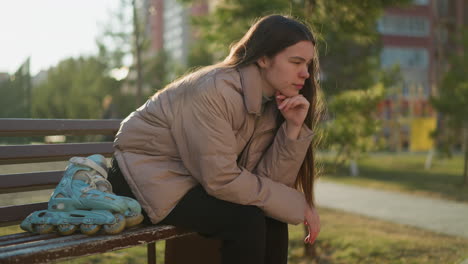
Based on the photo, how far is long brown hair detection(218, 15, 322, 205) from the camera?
269 cm

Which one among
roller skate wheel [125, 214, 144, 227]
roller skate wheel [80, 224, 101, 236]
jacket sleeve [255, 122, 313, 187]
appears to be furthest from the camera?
jacket sleeve [255, 122, 313, 187]

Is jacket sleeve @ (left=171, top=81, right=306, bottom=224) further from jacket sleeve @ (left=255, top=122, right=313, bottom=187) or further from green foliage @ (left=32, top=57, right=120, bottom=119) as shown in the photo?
green foliage @ (left=32, top=57, right=120, bottom=119)

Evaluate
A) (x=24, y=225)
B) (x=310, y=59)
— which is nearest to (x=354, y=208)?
(x=310, y=59)

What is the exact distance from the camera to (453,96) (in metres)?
10.2

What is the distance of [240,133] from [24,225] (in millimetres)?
1027

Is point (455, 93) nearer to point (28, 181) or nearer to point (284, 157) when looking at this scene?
point (284, 157)

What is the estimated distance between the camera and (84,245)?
85.7 inches

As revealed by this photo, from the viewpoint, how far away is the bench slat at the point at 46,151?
291 centimetres

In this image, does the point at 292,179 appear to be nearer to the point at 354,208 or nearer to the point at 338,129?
A: the point at 338,129

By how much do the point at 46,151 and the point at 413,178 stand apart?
947cm

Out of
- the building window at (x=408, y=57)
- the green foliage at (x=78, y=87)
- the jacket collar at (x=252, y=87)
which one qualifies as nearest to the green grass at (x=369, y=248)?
the jacket collar at (x=252, y=87)

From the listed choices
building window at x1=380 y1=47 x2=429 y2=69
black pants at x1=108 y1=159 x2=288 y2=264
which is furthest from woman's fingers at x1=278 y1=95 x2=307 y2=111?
building window at x1=380 y1=47 x2=429 y2=69

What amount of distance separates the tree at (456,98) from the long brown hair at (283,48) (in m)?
7.65

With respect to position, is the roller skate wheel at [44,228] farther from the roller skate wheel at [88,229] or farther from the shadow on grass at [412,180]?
the shadow on grass at [412,180]
